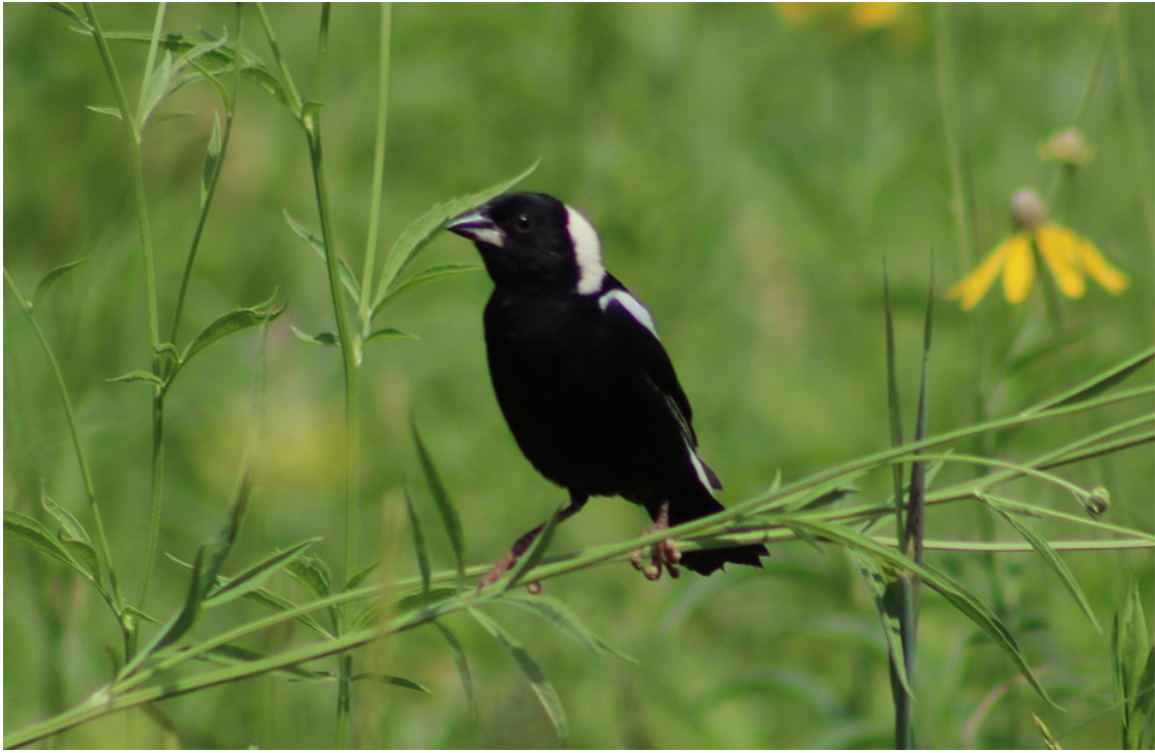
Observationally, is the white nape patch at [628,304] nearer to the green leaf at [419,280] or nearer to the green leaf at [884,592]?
the green leaf at [419,280]

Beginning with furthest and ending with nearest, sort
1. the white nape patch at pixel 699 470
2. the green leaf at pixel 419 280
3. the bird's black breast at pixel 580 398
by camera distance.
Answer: the white nape patch at pixel 699 470 → the bird's black breast at pixel 580 398 → the green leaf at pixel 419 280

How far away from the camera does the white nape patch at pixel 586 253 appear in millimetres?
2191

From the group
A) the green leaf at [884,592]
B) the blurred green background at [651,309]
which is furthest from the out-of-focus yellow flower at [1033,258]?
the green leaf at [884,592]

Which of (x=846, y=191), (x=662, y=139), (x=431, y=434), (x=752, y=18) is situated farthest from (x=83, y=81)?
(x=752, y=18)

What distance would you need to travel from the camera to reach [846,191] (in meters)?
4.07

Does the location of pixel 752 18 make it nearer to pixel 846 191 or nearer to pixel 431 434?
pixel 846 191

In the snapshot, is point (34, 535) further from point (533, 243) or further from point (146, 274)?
point (533, 243)

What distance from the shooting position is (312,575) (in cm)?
126

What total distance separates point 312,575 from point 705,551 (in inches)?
31.5

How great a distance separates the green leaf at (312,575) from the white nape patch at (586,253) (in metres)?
0.98

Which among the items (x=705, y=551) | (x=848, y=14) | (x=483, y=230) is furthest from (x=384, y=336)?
(x=848, y=14)

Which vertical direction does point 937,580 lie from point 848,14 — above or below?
below

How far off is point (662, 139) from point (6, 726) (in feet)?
7.46

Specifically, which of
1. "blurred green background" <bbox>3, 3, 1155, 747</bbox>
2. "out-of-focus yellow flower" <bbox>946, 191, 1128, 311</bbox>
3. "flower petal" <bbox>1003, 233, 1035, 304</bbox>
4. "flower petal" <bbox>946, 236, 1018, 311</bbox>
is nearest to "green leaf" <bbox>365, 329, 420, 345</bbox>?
"blurred green background" <bbox>3, 3, 1155, 747</bbox>
